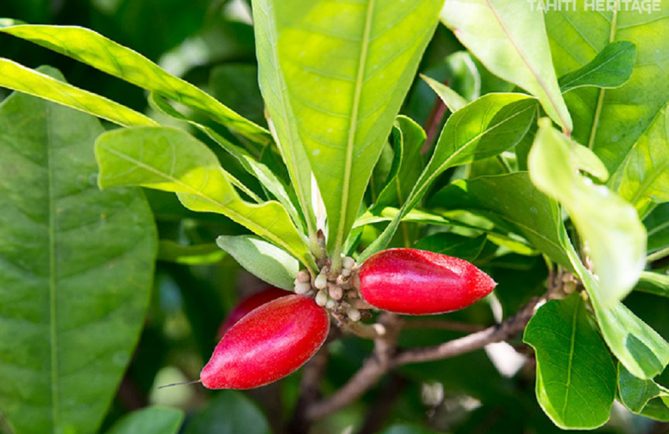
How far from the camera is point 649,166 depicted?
905 mm

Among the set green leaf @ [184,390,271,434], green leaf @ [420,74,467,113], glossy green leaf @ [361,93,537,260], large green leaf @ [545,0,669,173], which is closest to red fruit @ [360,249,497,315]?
glossy green leaf @ [361,93,537,260]

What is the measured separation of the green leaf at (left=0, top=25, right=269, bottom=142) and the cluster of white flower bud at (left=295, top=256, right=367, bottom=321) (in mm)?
171

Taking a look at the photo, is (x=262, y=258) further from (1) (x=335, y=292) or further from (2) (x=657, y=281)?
(2) (x=657, y=281)

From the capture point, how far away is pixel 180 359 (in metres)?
2.04

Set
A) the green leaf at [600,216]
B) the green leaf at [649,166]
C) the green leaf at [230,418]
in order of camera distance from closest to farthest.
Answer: the green leaf at [600,216] → the green leaf at [649,166] → the green leaf at [230,418]

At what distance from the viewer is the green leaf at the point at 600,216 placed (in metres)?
0.52

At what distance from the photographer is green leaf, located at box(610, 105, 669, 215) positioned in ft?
2.93

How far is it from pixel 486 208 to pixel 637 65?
205mm

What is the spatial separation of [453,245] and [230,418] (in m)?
0.49

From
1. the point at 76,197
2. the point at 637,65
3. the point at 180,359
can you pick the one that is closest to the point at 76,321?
the point at 76,197

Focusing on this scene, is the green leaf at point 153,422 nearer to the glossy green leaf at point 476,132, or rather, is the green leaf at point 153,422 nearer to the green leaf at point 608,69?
the glossy green leaf at point 476,132

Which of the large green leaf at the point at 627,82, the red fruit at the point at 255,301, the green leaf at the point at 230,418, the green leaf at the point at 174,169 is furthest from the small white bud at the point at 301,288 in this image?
the green leaf at the point at 230,418

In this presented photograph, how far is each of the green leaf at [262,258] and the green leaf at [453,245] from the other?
0.52 ft

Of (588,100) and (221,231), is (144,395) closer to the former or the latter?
(221,231)
